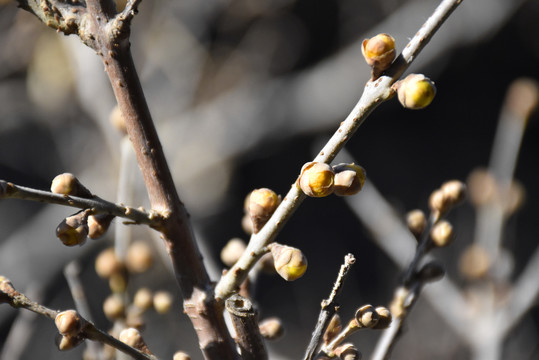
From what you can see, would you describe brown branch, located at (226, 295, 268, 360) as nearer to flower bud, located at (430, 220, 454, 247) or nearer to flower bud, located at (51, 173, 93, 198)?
flower bud, located at (51, 173, 93, 198)

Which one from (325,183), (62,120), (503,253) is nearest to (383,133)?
(62,120)

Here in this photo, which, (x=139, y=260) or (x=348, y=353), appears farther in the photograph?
(x=139, y=260)

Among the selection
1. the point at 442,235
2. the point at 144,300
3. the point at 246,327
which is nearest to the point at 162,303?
the point at 144,300

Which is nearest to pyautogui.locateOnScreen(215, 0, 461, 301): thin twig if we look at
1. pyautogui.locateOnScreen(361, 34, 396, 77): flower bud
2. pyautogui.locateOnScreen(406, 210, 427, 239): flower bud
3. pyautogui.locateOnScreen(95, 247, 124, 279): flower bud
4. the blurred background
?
pyautogui.locateOnScreen(361, 34, 396, 77): flower bud

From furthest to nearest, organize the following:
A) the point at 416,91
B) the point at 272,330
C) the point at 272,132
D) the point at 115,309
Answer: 1. the point at 272,132
2. the point at 115,309
3. the point at 272,330
4. the point at 416,91

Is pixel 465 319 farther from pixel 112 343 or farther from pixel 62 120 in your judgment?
pixel 62 120

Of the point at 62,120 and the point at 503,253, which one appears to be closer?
the point at 503,253

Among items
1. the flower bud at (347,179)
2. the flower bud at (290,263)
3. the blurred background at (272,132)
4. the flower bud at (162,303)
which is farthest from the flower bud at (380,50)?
the blurred background at (272,132)

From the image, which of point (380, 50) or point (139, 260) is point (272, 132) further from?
point (380, 50)
